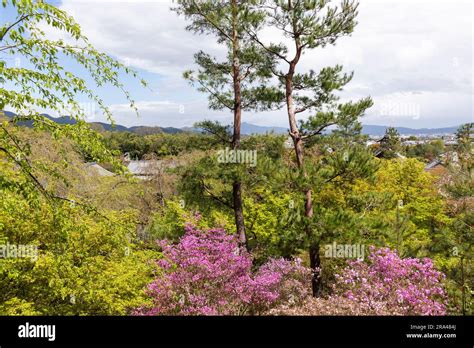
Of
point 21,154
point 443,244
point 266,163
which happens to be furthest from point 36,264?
point 443,244

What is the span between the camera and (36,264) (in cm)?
684

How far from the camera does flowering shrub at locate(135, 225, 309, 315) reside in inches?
381

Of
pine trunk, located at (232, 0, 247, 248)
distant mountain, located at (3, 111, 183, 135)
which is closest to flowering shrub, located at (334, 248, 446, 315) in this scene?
pine trunk, located at (232, 0, 247, 248)

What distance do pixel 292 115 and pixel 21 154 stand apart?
9.51 meters

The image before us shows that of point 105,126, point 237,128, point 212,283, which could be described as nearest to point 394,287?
point 212,283

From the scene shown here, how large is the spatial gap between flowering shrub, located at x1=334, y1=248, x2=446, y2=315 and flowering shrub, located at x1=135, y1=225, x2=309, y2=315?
218 cm

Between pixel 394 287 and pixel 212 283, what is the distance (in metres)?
4.63

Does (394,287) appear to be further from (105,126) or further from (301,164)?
(105,126)

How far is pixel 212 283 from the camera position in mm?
10227

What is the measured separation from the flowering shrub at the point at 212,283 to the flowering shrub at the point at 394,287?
2.18 metres

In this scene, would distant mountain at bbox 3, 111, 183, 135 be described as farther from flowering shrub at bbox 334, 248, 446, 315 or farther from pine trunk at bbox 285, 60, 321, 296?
flowering shrub at bbox 334, 248, 446, 315
